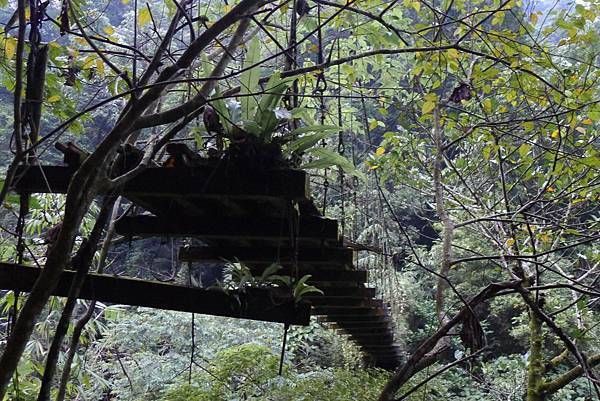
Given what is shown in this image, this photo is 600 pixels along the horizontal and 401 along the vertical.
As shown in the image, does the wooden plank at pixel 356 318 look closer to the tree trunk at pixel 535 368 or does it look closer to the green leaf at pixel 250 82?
the tree trunk at pixel 535 368

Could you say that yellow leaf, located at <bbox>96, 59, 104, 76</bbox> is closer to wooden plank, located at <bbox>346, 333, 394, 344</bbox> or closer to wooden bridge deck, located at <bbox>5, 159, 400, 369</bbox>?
wooden bridge deck, located at <bbox>5, 159, 400, 369</bbox>

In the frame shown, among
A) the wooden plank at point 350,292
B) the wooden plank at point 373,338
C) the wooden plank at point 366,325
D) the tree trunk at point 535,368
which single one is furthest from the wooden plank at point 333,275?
the wooden plank at point 373,338

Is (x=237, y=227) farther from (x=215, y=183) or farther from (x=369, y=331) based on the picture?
(x=369, y=331)

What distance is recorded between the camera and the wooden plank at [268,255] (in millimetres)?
1822

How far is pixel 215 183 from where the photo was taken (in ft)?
4.34

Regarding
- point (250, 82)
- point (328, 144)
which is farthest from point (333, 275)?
point (328, 144)

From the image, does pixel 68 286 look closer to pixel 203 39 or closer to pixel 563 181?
pixel 203 39

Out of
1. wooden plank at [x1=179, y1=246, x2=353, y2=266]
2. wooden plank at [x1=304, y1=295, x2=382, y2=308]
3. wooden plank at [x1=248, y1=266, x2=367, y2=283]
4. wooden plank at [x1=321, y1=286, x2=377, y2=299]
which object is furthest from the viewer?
wooden plank at [x1=304, y1=295, x2=382, y2=308]

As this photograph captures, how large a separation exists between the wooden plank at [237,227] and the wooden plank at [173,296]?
161 millimetres

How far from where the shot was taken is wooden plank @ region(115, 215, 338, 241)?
61.2 inches

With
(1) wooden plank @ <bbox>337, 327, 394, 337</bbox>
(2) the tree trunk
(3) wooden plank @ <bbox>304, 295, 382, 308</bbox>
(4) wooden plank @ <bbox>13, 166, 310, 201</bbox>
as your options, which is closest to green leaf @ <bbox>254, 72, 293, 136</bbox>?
(4) wooden plank @ <bbox>13, 166, 310, 201</bbox>

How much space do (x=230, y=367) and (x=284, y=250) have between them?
6.23 ft

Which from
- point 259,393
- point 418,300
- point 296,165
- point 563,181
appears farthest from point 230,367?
point 418,300

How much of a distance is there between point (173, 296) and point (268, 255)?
15.9 inches
